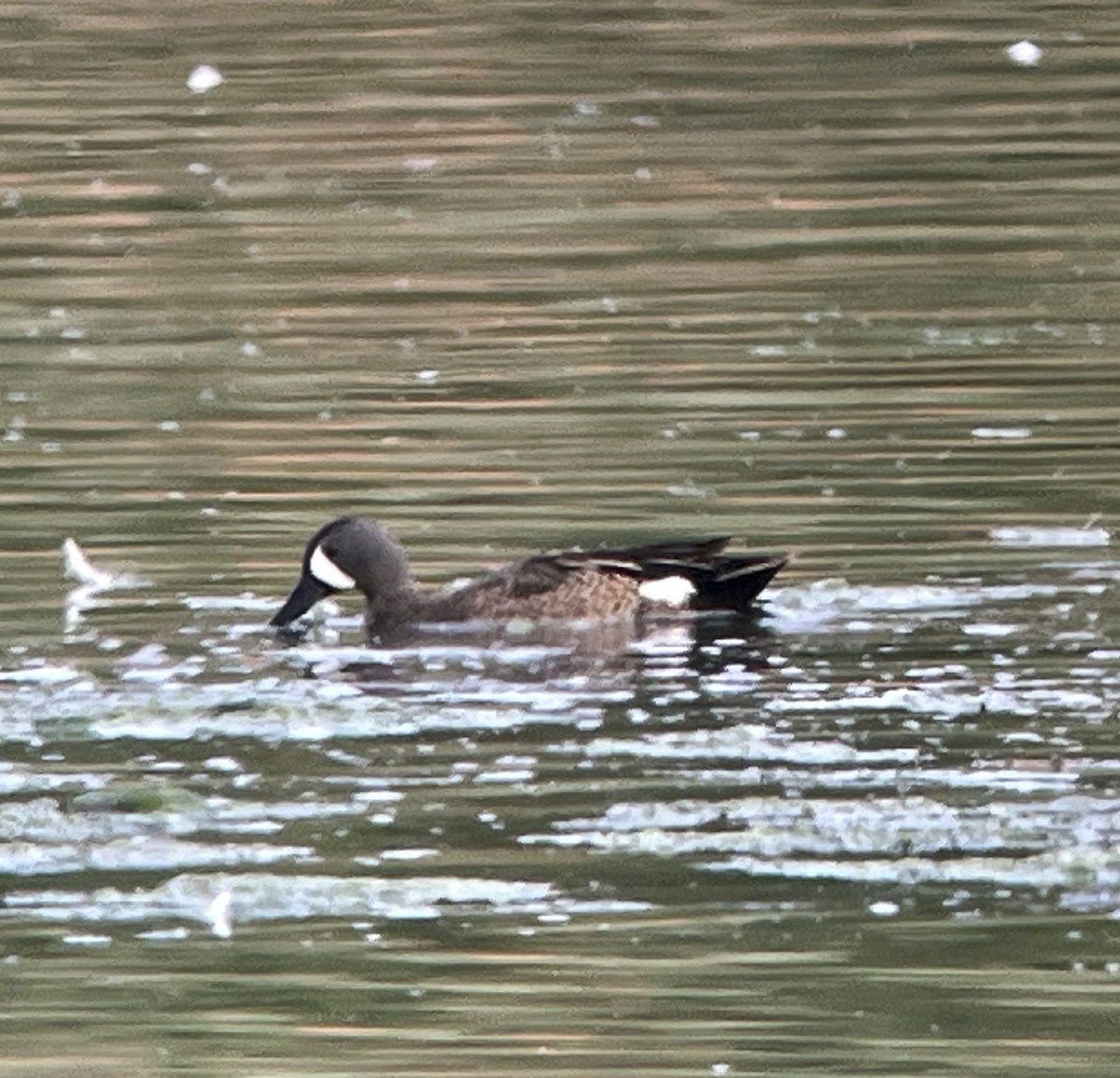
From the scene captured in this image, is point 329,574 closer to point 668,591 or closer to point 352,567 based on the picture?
point 352,567

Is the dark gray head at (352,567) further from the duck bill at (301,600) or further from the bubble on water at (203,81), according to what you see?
the bubble on water at (203,81)

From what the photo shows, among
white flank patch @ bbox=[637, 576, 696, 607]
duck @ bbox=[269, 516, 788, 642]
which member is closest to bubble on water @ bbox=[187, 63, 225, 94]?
duck @ bbox=[269, 516, 788, 642]

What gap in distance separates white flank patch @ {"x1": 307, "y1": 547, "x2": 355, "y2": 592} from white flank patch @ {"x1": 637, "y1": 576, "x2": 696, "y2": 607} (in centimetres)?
88

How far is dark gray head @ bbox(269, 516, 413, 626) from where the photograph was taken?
37.9ft

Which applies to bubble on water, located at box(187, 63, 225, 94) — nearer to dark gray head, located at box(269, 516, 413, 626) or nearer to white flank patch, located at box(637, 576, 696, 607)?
dark gray head, located at box(269, 516, 413, 626)

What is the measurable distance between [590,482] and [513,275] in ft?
14.2

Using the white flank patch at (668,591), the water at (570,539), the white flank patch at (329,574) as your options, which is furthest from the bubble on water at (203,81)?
the white flank patch at (668,591)

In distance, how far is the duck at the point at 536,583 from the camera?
1131 cm

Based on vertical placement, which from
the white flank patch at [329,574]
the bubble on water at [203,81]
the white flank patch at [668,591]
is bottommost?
the white flank patch at [668,591]

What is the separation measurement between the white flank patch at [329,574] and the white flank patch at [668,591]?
88 cm

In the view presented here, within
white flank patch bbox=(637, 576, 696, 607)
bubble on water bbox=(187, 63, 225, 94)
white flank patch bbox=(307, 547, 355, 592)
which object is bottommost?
white flank patch bbox=(637, 576, 696, 607)

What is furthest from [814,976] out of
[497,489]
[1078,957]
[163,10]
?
[163,10]

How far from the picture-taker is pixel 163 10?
2566cm

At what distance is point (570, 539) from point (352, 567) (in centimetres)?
92
